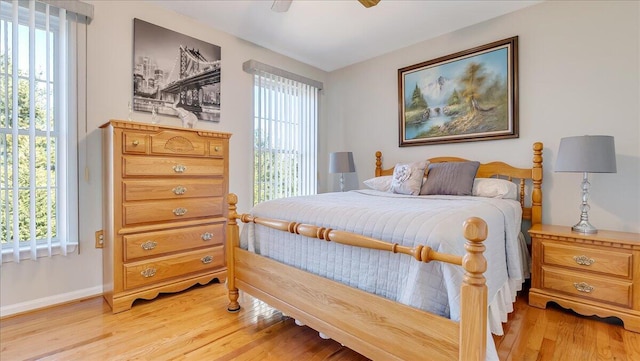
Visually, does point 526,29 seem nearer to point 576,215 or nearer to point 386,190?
point 576,215

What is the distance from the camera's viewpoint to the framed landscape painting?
2.75m

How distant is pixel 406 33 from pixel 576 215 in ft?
7.72

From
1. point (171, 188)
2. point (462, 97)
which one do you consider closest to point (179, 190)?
point (171, 188)

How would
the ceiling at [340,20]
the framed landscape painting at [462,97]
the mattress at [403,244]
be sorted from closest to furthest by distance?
the mattress at [403,244] < the ceiling at [340,20] < the framed landscape painting at [462,97]

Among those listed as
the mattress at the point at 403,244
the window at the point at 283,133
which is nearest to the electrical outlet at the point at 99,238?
the mattress at the point at 403,244

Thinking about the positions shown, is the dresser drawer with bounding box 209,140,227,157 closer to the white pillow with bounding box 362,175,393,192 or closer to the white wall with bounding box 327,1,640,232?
the white pillow with bounding box 362,175,393,192

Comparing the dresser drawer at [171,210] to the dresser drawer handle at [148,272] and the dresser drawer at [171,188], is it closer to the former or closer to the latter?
the dresser drawer at [171,188]

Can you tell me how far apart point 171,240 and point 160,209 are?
0.26m

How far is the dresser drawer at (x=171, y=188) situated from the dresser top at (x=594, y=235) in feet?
8.49

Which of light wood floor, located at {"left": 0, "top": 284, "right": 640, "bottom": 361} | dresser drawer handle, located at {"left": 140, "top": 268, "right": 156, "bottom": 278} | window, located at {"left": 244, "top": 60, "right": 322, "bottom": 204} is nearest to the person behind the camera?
light wood floor, located at {"left": 0, "top": 284, "right": 640, "bottom": 361}

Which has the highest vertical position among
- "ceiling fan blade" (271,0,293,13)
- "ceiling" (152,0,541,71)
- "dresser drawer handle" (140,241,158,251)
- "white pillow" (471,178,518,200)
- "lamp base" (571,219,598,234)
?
"ceiling" (152,0,541,71)

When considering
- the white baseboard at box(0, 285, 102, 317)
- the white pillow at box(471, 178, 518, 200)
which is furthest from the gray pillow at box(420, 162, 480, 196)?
the white baseboard at box(0, 285, 102, 317)

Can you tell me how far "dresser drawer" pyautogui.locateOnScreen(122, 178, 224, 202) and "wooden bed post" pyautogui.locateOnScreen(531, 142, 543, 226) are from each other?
8.94 ft

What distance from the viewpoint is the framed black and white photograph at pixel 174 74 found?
8.43 feet
